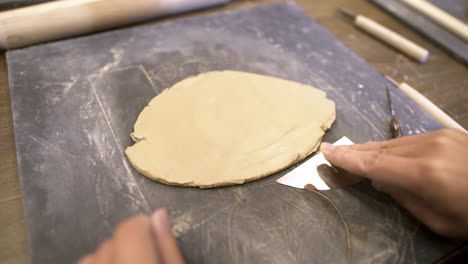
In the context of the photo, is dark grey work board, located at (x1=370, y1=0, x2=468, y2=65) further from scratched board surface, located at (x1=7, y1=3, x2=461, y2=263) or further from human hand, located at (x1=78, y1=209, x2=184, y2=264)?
human hand, located at (x1=78, y1=209, x2=184, y2=264)

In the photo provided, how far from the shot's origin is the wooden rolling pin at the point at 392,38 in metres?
1.69

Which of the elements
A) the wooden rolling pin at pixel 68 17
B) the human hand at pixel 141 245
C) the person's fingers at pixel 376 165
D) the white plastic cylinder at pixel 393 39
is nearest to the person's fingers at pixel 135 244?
the human hand at pixel 141 245

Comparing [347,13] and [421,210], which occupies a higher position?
[347,13]

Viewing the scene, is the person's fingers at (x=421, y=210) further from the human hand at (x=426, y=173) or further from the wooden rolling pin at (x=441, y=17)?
the wooden rolling pin at (x=441, y=17)

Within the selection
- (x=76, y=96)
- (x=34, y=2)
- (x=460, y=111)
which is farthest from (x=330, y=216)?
(x=34, y=2)

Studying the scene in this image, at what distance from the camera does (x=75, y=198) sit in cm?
103

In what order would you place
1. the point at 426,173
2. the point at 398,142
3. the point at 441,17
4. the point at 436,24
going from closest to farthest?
the point at 426,173 < the point at 398,142 < the point at 441,17 < the point at 436,24

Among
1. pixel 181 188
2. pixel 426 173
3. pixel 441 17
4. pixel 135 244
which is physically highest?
pixel 441 17

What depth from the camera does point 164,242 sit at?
804 mm

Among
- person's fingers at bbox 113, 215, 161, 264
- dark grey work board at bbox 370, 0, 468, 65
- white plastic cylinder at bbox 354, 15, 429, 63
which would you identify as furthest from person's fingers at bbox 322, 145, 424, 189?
dark grey work board at bbox 370, 0, 468, 65

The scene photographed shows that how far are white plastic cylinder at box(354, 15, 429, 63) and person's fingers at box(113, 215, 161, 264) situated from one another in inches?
60.8

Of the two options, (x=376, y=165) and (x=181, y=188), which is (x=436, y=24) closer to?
(x=376, y=165)

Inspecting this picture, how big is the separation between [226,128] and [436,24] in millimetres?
1450

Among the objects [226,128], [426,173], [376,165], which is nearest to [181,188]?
[226,128]
